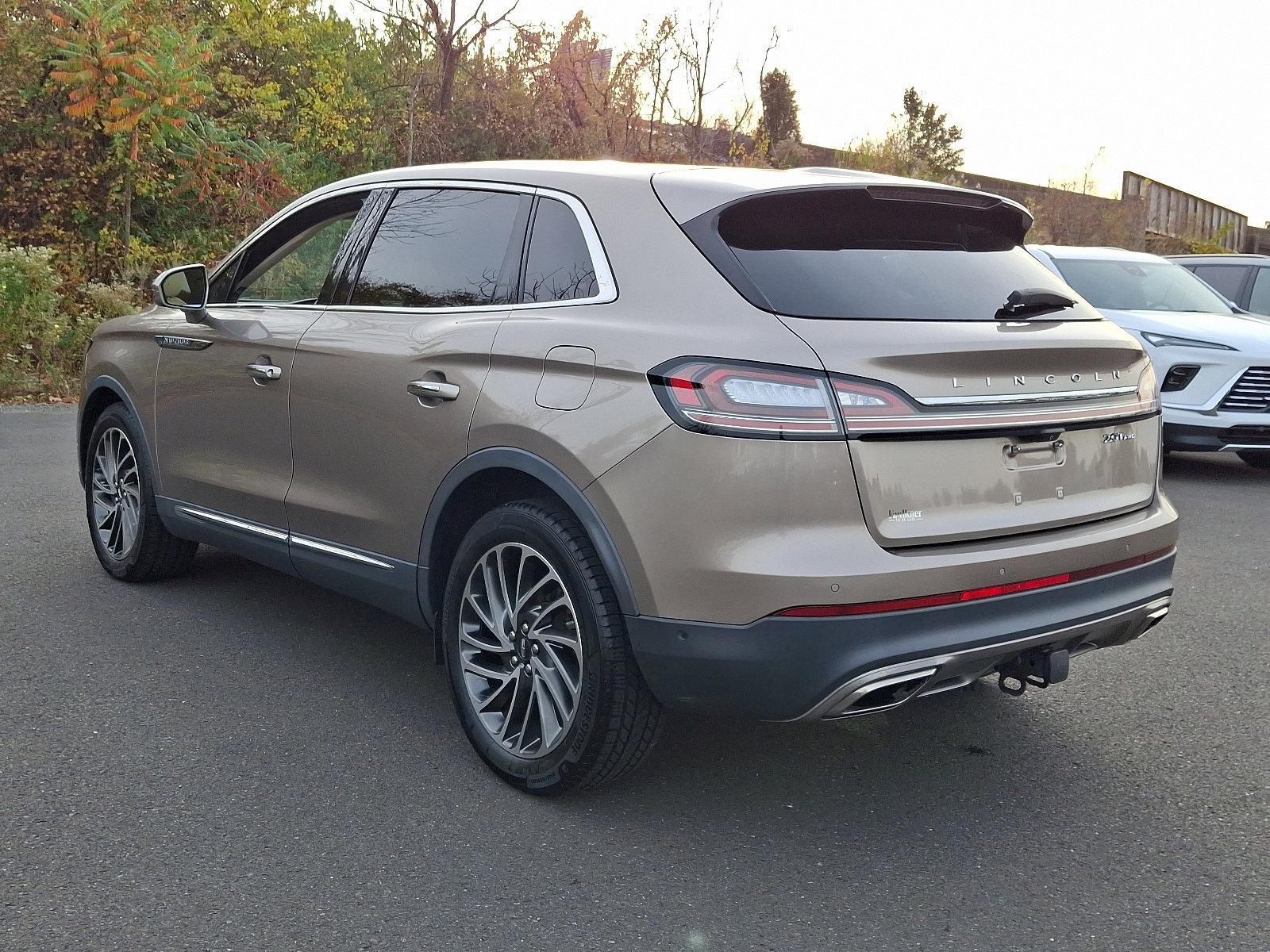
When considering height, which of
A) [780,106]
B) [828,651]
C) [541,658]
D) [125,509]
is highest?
[780,106]

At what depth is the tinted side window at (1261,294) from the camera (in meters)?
12.3

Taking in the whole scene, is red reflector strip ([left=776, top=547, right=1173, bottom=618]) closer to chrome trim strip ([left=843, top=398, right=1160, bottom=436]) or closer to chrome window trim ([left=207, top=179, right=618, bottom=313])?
chrome trim strip ([left=843, top=398, right=1160, bottom=436])

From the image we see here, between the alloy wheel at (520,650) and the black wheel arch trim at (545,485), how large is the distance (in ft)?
0.69

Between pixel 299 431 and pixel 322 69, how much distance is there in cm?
2092

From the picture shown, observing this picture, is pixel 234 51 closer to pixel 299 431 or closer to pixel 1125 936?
pixel 299 431

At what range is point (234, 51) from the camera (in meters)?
21.5

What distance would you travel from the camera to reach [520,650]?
11.7 feet

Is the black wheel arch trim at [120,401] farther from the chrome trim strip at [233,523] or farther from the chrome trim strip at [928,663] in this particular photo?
the chrome trim strip at [928,663]

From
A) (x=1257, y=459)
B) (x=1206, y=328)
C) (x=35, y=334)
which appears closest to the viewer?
(x=1206, y=328)

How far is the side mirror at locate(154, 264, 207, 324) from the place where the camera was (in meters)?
5.02

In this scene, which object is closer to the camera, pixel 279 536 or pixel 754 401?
pixel 754 401

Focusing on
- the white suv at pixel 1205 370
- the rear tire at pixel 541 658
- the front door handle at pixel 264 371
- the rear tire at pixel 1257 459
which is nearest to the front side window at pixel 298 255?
the front door handle at pixel 264 371

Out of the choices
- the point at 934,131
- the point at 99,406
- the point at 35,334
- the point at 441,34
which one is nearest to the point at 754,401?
the point at 99,406

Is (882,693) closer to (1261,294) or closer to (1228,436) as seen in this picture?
(1228,436)
